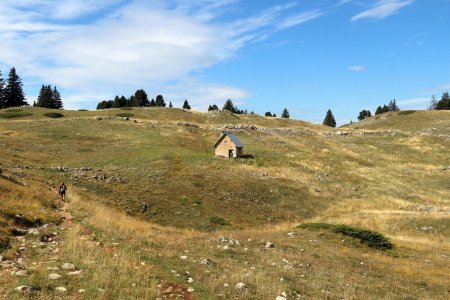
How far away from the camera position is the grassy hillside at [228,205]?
13164mm

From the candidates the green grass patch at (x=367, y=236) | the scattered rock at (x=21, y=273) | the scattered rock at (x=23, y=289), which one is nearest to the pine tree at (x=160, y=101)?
the green grass patch at (x=367, y=236)

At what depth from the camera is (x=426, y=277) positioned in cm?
1816

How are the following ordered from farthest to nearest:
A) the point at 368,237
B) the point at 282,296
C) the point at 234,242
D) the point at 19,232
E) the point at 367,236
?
the point at 367,236, the point at 368,237, the point at 234,242, the point at 19,232, the point at 282,296

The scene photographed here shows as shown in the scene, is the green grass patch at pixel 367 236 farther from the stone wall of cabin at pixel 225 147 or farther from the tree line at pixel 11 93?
the tree line at pixel 11 93

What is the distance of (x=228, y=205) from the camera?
42.8m

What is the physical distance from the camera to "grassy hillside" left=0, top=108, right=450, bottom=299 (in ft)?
43.2

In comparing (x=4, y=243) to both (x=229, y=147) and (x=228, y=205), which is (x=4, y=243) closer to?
(x=228, y=205)

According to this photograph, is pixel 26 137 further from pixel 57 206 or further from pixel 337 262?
pixel 337 262

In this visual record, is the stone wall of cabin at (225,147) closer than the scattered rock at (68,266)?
No

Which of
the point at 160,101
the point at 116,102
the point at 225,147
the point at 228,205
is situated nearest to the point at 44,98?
the point at 116,102

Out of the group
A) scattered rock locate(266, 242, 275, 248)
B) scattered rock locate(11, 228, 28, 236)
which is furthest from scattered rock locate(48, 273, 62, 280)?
scattered rock locate(266, 242, 275, 248)

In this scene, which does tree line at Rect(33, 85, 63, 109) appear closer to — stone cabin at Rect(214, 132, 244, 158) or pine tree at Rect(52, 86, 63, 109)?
pine tree at Rect(52, 86, 63, 109)

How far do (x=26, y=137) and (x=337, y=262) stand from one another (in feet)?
210

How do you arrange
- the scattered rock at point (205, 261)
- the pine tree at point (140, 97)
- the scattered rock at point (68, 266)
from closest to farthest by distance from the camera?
the scattered rock at point (68, 266) → the scattered rock at point (205, 261) → the pine tree at point (140, 97)
